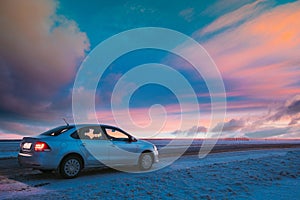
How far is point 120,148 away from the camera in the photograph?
945cm

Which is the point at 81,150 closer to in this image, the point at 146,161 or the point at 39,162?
the point at 39,162

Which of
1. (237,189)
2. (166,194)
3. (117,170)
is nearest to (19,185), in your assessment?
(117,170)

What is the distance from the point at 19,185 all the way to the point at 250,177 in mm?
6565

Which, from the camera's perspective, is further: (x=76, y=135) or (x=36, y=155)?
(x=76, y=135)

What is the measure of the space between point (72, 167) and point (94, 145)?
101cm

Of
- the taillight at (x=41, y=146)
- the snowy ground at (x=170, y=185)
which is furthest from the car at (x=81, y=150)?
the snowy ground at (x=170, y=185)

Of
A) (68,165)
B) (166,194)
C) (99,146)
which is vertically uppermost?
(99,146)

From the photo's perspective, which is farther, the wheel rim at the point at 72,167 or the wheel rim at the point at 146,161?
the wheel rim at the point at 146,161

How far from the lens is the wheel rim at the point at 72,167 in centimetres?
816

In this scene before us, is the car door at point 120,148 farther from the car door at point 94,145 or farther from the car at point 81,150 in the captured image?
the car door at point 94,145

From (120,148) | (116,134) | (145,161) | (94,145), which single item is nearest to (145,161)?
(145,161)

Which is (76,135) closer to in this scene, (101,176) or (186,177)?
(101,176)

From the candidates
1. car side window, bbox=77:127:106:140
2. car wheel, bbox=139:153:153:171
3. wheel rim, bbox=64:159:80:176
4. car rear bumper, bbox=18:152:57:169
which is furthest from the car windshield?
car wheel, bbox=139:153:153:171

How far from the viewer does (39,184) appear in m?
7.25
